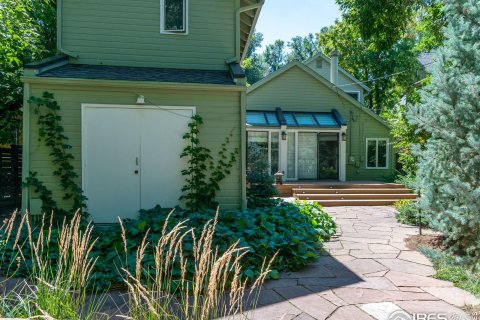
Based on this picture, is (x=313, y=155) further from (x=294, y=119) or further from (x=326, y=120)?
(x=294, y=119)

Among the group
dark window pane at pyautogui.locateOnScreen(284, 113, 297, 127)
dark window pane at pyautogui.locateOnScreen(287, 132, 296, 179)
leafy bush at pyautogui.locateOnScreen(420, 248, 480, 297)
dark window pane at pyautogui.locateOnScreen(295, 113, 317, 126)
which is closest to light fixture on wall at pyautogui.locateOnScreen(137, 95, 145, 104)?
leafy bush at pyautogui.locateOnScreen(420, 248, 480, 297)

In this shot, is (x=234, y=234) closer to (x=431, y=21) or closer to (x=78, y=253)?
(x=78, y=253)

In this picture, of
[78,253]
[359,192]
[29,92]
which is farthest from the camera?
[359,192]

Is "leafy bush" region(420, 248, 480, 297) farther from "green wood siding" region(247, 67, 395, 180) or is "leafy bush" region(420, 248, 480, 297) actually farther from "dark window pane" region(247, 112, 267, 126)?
"green wood siding" region(247, 67, 395, 180)

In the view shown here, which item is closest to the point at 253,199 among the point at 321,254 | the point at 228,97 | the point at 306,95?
the point at 228,97

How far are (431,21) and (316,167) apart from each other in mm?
7472

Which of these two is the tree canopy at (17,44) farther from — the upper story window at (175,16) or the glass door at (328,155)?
the glass door at (328,155)

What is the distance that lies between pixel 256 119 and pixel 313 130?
2.50 m

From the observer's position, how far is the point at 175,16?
795 centimetres

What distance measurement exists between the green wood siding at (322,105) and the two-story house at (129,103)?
6675 millimetres

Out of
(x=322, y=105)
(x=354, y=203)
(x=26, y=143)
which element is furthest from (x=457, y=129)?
(x=322, y=105)

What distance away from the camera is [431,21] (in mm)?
8219

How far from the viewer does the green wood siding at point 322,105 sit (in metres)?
14.4

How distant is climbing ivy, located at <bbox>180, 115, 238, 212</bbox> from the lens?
6.69 metres
